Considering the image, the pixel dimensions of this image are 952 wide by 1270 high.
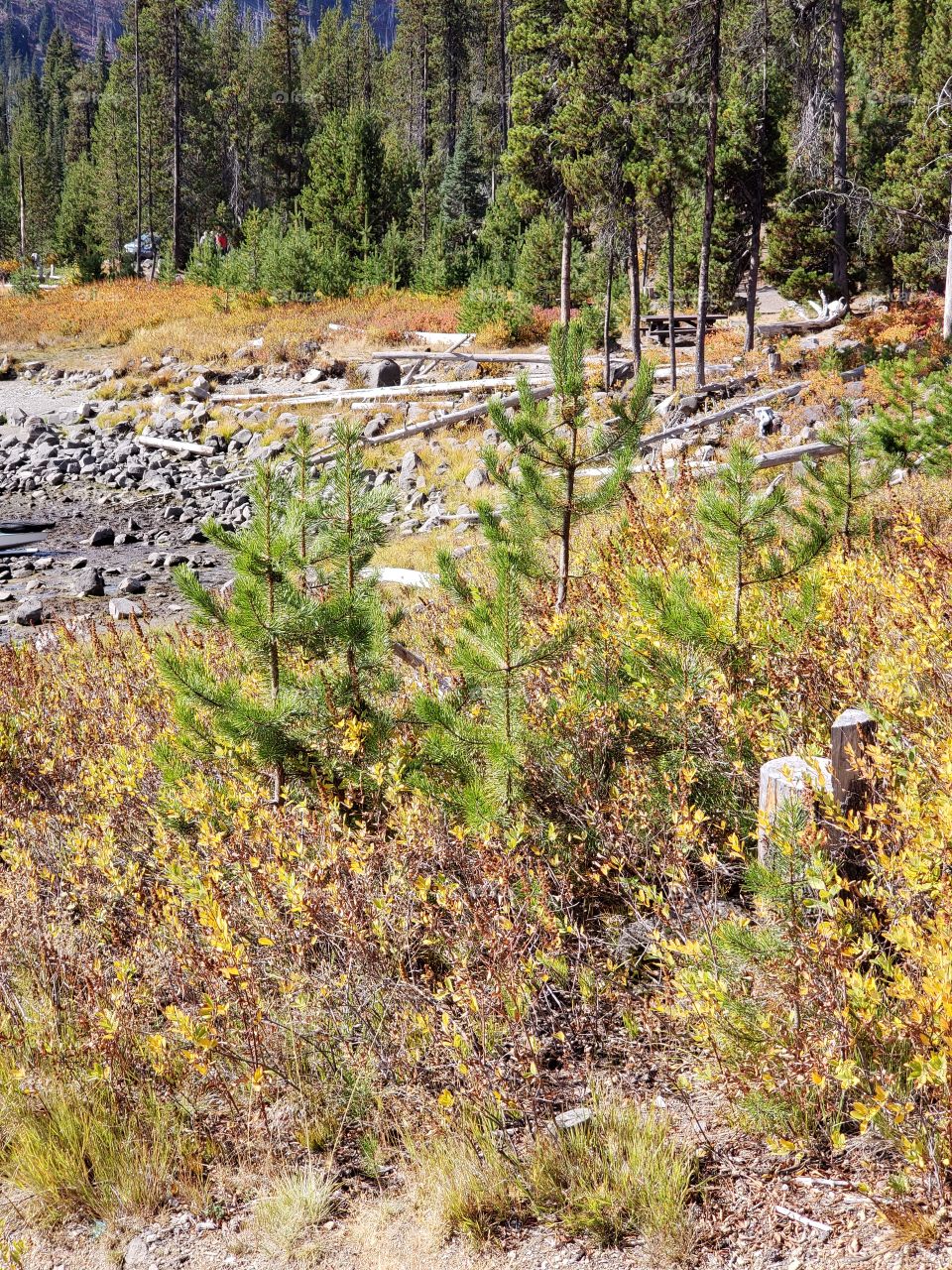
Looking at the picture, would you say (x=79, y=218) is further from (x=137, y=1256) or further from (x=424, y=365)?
(x=137, y=1256)

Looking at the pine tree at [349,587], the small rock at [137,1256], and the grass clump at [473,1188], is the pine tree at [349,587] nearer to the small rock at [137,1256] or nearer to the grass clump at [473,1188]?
the grass clump at [473,1188]

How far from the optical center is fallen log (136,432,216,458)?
20.6 meters

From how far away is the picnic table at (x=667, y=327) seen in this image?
2555cm

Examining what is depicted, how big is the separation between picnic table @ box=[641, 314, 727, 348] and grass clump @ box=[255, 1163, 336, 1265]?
24796 mm

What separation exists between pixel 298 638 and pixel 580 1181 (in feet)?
8.20

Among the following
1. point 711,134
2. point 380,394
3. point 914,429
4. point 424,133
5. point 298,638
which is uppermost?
point 424,133

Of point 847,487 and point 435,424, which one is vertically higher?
point 435,424

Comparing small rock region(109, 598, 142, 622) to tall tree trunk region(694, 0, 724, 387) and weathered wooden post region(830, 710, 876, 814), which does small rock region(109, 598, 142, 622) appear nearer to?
weathered wooden post region(830, 710, 876, 814)

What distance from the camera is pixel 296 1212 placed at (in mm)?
2760

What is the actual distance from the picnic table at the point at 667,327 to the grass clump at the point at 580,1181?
24652 millimetres

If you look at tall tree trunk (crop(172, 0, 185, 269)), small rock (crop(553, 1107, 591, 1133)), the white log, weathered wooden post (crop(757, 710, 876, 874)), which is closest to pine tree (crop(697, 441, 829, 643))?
weathered wooden post (crop(757, 710, 876, 874))

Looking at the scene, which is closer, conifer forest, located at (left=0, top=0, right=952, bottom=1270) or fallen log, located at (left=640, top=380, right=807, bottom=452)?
conifer forest, located at (left=0, top=0, right=952, bottom=1270)

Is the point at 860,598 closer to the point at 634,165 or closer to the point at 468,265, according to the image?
Answer: the point at 634,165

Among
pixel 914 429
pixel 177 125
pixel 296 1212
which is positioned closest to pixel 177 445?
pixel 914 429
